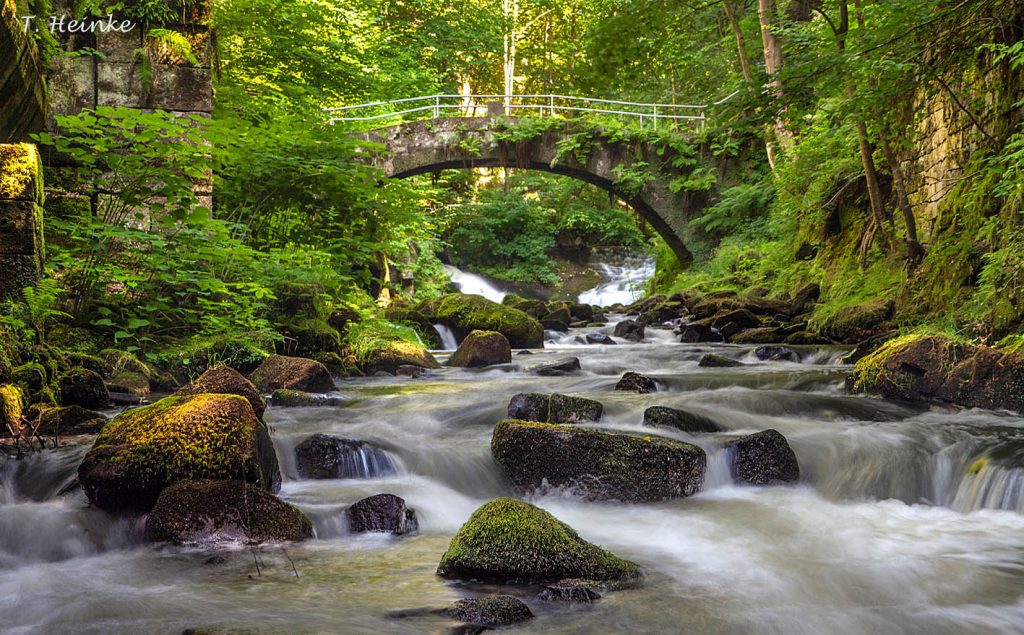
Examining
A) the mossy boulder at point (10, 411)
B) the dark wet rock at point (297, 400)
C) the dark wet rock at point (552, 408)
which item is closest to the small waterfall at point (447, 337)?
the dark wet rock at point (297, 400)

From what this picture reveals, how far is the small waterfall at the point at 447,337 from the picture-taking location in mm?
13386

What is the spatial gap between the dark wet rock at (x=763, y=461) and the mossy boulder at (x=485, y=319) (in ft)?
26.4

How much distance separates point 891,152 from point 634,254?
2152 centimetres

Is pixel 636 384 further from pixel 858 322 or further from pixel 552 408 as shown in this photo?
pixel 858 322

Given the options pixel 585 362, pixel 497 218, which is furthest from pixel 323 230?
pixel 497 218

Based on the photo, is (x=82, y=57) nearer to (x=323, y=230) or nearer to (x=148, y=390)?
(x=323, y=230)

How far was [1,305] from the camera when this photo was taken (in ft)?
16.6

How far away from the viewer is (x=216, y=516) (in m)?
3.53

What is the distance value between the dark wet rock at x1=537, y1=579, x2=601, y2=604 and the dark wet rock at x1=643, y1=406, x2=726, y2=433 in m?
3.00

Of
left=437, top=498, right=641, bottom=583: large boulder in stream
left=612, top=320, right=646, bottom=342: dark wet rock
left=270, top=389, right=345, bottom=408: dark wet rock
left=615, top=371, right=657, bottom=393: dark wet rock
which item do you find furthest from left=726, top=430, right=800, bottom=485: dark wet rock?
left=612, top=320, right=646, bottom=342: dark wet rock

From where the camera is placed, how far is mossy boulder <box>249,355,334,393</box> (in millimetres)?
7504

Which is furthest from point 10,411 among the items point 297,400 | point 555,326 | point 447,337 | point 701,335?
point 555,326

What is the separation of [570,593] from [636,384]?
5.32 m

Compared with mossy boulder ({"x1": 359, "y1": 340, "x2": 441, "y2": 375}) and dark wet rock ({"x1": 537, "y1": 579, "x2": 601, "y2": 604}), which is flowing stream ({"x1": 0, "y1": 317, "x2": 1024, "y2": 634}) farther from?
mossy boulder ({"x1": 359, "y1": 340, "x2": 441, "y2": 375})
